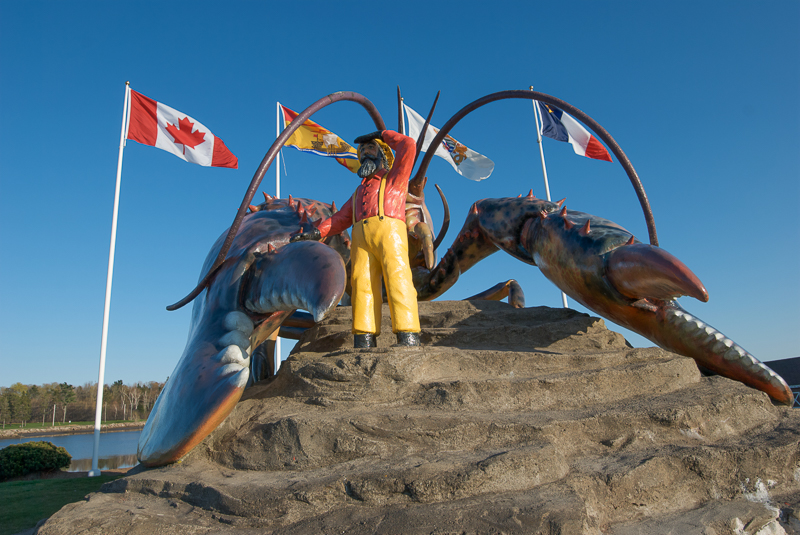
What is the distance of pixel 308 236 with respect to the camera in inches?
158

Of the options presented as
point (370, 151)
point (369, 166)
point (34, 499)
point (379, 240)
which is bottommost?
point (34, 499)

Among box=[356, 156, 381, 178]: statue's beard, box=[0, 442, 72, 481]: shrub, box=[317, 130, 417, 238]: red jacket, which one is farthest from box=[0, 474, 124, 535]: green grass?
box=[356, 156, 381, 178]: statue's beard

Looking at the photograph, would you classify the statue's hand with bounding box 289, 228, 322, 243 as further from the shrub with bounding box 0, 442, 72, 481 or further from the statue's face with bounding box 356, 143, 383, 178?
the shrub with bounding box 0, 442, 72, 481

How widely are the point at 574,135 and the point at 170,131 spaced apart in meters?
8.50

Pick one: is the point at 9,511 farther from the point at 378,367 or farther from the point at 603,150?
the point at 603,150

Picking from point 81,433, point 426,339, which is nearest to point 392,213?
point 426,339

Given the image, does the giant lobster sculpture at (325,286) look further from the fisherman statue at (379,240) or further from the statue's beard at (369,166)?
the statue's beard at (369,166)

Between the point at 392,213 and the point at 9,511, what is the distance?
5.00 m

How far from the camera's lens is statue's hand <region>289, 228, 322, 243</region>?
400cm

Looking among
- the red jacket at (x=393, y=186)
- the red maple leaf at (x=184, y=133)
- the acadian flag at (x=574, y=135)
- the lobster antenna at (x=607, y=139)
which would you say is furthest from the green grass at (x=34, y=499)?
the acadian flag at (x=574, y=135)

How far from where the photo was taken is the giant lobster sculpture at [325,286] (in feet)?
9.91

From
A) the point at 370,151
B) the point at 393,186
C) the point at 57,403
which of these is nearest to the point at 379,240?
the point at 393,186

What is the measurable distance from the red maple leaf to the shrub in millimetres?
6566

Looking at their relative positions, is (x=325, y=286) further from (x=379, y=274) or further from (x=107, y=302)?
(x=107, y=302)
